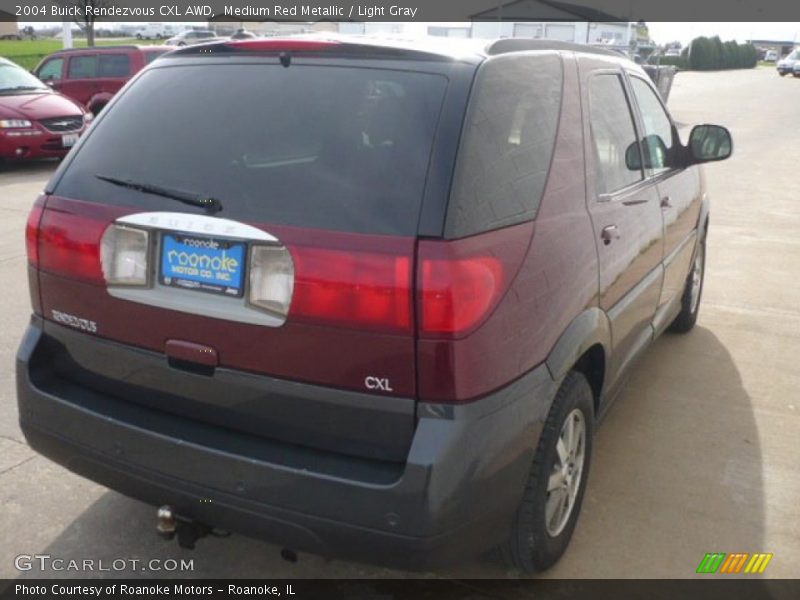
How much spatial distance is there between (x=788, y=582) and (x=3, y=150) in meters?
11.6

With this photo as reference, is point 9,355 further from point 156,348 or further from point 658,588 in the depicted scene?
point 658,588

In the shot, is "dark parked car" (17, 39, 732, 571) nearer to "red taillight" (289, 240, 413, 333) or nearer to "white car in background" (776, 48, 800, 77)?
"red taillight" (289, 240, 413, 333)

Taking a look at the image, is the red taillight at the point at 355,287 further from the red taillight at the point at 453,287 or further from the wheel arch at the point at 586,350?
the wheel arch at the point at 586,350

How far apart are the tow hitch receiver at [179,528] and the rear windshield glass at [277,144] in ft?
3.05

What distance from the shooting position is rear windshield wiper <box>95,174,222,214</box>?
7.79ft

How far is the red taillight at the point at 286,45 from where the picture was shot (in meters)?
2.57

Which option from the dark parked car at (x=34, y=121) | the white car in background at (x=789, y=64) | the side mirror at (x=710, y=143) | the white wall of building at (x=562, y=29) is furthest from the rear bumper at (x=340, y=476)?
the white car in background at (x=789, y=64)

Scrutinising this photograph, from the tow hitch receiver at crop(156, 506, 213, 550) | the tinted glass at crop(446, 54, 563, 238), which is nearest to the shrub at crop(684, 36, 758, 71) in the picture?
the tinted glass at crop(446, 54, 563, 238)

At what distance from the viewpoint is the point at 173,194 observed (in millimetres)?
2453

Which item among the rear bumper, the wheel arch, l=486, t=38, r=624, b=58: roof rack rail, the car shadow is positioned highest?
l=486, t=38, r=624, b=58: roof rack rail

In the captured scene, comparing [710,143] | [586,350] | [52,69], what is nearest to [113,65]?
[52,69]

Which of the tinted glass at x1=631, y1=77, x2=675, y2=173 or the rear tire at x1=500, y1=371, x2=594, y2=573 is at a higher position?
the tinted glass at x1=631, y1=77, x2=675, y2=173

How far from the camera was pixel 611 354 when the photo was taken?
318cm

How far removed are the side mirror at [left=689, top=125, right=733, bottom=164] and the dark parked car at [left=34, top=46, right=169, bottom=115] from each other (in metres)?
12.9
